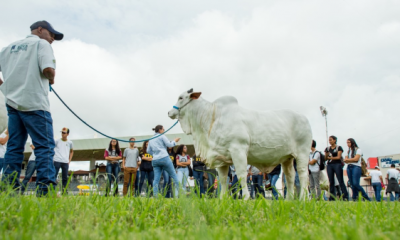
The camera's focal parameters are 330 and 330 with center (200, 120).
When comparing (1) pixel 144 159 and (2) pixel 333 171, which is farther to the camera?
(1) pixel 144 159

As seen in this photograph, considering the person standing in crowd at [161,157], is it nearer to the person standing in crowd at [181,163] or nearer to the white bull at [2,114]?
the person standing in crowd at [181,163]

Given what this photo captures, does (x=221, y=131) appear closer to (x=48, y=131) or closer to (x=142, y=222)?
(x=48, y=131)

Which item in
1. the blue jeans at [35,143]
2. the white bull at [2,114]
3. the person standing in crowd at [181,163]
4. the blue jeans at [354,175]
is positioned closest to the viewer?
the blue jeans at [35,143]

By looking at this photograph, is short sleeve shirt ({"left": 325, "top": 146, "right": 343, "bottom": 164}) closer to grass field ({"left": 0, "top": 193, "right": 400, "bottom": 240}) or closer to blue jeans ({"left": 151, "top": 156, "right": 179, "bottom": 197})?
blue jeans ({"left": 151, "top": 156, "right": 179, "bottom": 197})

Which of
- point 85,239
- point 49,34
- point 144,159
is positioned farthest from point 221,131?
point 144,159

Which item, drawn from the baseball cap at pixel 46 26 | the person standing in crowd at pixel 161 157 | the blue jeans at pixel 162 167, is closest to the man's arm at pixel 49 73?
the baseball cap at pixel 46 26

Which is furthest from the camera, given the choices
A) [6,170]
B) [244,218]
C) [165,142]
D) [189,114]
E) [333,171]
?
[333,171]

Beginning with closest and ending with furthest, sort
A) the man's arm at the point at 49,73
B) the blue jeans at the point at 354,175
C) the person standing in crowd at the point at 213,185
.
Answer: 1. the person standing in crowd at the point at 213,185
2. the man's arm at the point at 49,73
3. the blue jeans at the point at 354,175

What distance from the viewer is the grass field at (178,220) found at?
169 centimetres

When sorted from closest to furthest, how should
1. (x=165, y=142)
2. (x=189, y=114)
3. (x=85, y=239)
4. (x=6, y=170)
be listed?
(x=85, y=239)
(x=6, y=170)
(x=189, y=114)
(x=165, y=142)

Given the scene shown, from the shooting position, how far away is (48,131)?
4.04m

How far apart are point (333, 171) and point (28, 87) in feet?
25.6

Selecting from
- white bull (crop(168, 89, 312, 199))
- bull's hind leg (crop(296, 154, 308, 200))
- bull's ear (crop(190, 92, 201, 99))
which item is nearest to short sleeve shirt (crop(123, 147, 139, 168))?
white bull (crop(168, 89, 312, 199))

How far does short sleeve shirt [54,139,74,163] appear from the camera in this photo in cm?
805
